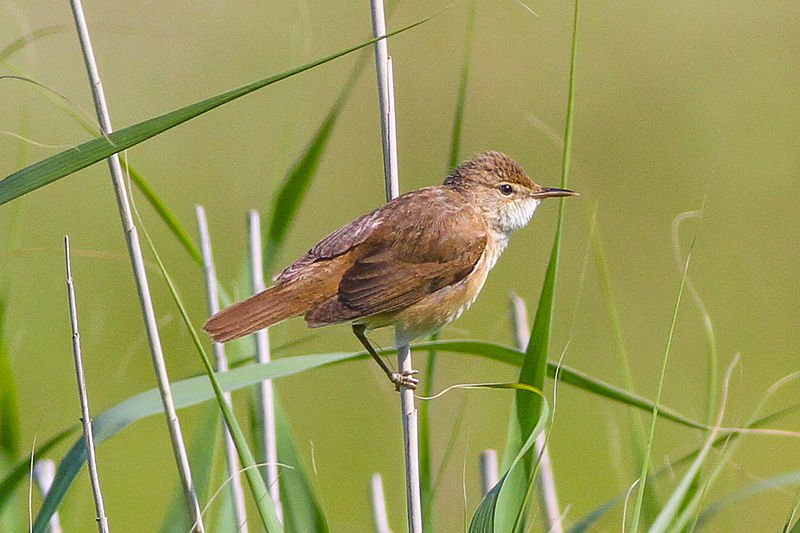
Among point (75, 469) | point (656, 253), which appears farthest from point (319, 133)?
point (656, 253)

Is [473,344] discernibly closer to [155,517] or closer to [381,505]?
[381,505]

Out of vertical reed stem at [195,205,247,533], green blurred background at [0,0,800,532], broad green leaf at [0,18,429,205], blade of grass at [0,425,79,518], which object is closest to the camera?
broad green leaf at [0,18,429,205]

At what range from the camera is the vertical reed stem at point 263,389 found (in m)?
1.85

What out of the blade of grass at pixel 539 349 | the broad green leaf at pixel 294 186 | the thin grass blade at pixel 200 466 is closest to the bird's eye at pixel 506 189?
the broad green leaf at pixel 294 186

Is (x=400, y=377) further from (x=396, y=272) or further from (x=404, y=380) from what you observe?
(x=396, y=272)

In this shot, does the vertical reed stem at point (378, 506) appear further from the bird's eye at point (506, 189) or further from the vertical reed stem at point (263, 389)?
the bird's eye at point (506, 189)

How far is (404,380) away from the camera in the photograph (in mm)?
1874

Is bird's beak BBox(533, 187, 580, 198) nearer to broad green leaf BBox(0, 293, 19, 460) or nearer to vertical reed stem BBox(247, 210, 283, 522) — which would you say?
vertical reed stem BBox(247, 210, 283, 522)

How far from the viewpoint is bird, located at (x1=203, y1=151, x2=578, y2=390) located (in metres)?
1.91

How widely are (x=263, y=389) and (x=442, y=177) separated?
5057 mm

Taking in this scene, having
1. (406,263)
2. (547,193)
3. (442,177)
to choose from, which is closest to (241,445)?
(406,263)

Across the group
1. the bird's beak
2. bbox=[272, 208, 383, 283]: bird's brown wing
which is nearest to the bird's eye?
the bird's beak

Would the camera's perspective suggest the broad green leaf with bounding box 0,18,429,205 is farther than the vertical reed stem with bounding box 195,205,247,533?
No

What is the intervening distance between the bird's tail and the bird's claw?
0.72ft
